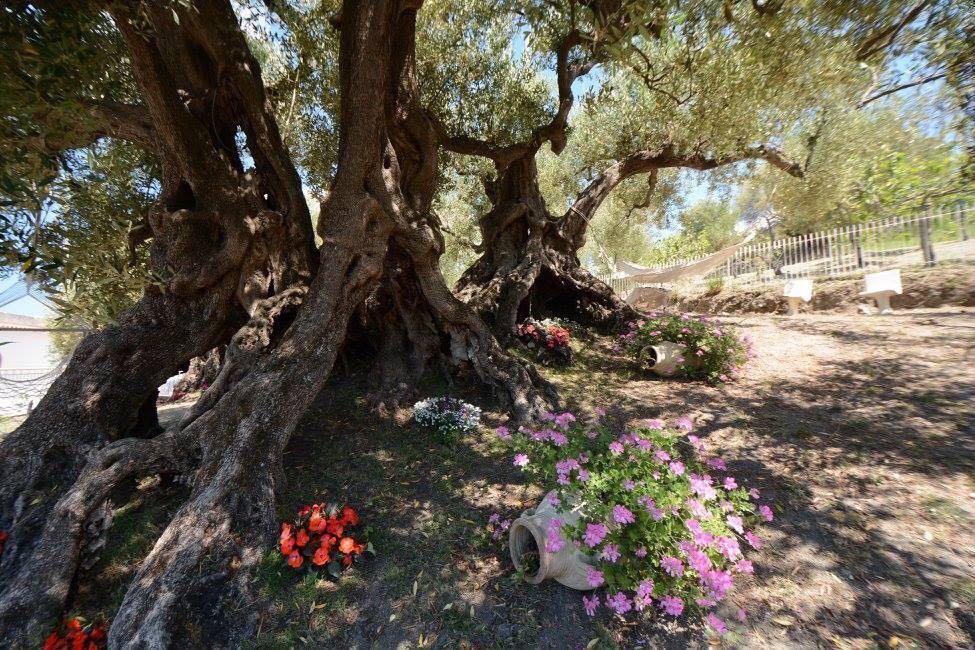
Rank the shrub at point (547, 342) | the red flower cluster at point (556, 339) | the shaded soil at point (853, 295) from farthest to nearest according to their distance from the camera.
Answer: the shaded soil at point (853, 295) → the red flower cluster at point (556, 339) → the shrub at point (547, 342)

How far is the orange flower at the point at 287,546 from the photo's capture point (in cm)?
277

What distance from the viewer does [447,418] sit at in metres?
4.89

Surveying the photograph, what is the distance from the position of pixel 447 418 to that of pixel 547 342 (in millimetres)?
2918

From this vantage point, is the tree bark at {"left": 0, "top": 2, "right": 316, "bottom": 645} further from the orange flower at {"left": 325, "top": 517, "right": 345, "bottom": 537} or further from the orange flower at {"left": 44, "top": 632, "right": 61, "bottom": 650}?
the orange flower at {"left": 325, "top": 517, "right": 345, "bottom": 537}

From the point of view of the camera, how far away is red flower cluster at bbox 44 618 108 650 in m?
2.26

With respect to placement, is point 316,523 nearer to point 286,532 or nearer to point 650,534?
point 286,532

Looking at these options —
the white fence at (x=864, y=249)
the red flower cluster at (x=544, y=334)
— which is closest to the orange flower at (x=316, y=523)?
the red flower cluster at (x=544, y=334)

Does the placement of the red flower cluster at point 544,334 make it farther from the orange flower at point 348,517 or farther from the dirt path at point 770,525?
the orange flower at point 348,517

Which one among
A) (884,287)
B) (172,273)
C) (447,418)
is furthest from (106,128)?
(884,287)

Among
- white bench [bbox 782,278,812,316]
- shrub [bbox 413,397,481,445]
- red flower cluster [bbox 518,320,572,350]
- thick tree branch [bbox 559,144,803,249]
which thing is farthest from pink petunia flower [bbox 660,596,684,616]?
white bench [bbox 782,278,812,316]

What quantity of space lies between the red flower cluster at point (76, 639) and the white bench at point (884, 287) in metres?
12.7

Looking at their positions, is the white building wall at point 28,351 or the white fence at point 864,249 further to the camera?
the white building wall at point 28,351

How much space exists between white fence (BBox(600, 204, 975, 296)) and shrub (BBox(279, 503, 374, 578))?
45.1 ft

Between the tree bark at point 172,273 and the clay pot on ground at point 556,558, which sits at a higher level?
the tree bark at point 172,273
